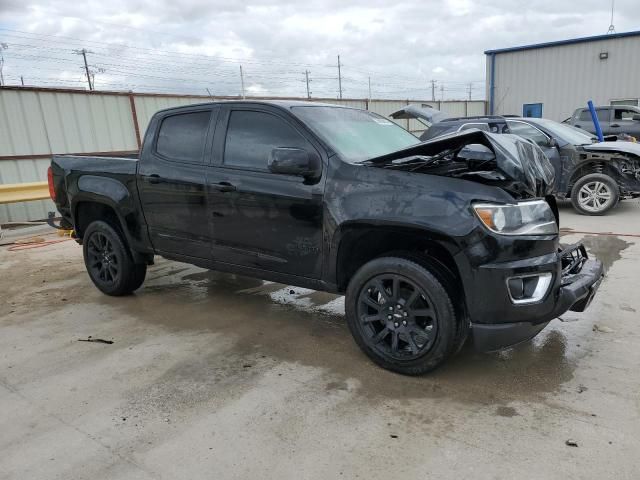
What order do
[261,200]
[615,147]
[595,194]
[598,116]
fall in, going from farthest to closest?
1. [598,116]
2. [595,194]
3. [615,147]
4. [261,200]

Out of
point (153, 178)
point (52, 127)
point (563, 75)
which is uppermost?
point (563, 75)

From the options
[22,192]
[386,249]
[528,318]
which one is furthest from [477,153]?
[22,192]

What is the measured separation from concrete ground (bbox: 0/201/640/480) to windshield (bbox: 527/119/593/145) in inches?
182

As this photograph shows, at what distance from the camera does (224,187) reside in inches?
154

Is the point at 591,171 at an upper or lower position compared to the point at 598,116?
lower

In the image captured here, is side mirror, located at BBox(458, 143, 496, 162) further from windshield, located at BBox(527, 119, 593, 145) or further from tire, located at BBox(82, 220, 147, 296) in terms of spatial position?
windshield, located at BBox(527, 119, 593, 145)

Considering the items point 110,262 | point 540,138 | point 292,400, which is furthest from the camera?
point 540,138

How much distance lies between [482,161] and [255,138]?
1.73 meters

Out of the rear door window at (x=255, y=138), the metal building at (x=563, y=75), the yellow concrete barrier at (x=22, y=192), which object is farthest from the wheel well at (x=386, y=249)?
the metal building at (x=563, y=75)

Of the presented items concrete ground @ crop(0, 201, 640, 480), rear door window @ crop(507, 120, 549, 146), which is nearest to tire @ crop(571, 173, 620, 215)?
rear door window @ crop(507, 120, 549, 146)

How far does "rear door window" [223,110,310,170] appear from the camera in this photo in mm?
3691

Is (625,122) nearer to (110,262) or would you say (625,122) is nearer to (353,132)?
(353,132)

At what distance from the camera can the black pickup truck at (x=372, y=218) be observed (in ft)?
9.42

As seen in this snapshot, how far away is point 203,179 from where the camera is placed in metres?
4.05
